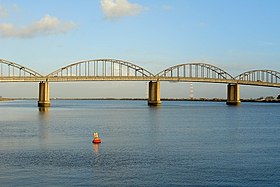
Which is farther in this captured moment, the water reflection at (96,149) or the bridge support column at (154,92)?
the bridge support column at (154,92)

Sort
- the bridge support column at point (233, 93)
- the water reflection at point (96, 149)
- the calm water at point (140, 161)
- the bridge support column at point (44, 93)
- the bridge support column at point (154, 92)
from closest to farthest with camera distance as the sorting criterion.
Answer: the calm water at point (140, 161) < the water reflection at point (96, 149) < the bridge support column at point (44, 93) < the bridge support column at point (154, 92) < the bridge support column at point (233, 93)

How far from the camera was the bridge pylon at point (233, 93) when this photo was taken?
176875mm

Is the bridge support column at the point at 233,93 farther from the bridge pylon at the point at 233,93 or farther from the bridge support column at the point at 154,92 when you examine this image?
the bridge support column at the point at 154,92

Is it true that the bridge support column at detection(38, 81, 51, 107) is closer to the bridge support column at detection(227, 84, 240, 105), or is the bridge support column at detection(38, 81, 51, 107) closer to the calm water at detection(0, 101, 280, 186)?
the bridge support column at detection(227, 84, 240, 105)

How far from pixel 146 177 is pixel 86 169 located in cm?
414

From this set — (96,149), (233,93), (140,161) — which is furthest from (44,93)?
(140,161)

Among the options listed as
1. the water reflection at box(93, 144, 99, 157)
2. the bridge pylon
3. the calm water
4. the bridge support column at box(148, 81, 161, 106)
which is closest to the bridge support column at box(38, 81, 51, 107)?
the bridge support column at box(148, 81, 161, 106)

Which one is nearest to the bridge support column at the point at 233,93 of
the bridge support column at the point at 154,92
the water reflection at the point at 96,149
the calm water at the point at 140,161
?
the bridge support column at the point at 154,92

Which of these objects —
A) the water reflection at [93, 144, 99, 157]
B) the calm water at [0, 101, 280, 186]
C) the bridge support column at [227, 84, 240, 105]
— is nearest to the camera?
the calm water at [0, 101, 280, 186]

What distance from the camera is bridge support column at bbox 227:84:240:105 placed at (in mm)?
176875

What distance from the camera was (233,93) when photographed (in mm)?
179125

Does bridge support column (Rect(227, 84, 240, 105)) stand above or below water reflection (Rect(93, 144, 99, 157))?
above

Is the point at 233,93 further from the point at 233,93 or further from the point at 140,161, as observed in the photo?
the point at 140,161

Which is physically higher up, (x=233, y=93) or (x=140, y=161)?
(x=233, y=93)
